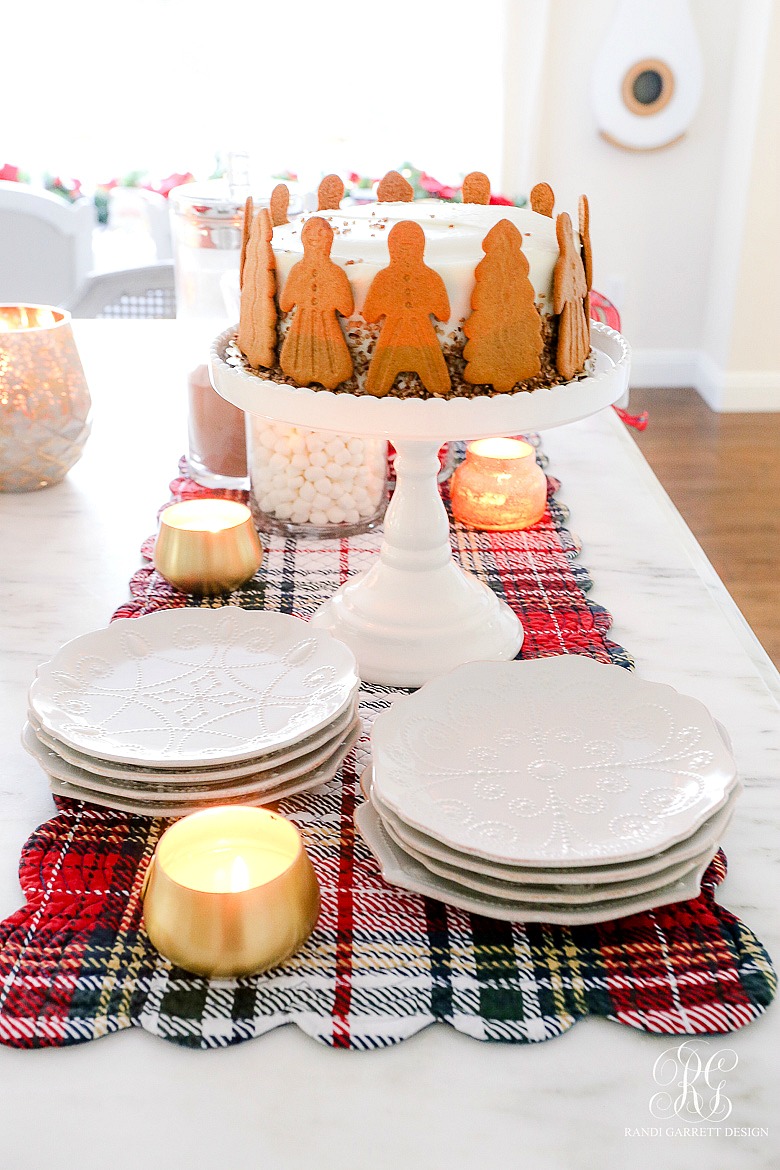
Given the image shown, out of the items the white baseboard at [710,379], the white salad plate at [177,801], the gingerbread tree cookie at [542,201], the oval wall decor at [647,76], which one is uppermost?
the oval wall decor at [647,76]

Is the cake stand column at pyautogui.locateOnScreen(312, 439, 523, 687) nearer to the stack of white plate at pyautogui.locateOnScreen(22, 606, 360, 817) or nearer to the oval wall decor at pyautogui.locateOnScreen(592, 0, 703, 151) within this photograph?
the stack of white plate at pyautogui.locateOnScreen(22, 606, 360, 817)

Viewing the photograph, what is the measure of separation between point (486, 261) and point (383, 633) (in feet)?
0.99

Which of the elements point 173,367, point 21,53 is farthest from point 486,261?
point 21,53

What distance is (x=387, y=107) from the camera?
11.8 feet

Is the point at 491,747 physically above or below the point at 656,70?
below

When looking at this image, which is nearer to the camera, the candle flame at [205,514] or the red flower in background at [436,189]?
the candle flame at [205,514]

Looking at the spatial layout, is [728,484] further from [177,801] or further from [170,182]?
[177,801]

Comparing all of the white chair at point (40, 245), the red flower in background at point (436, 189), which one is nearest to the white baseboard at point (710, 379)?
the red flower in background at point (436, 189)

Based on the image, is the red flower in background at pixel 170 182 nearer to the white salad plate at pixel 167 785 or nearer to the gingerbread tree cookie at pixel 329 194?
the gingerbread tree cookie at pixel 329 194

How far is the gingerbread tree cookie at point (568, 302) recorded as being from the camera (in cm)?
77

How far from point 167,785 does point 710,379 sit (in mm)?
3343

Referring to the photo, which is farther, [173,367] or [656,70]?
[656,70]

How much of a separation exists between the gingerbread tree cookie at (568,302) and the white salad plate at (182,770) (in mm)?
336

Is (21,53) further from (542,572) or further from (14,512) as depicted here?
(542,572)
